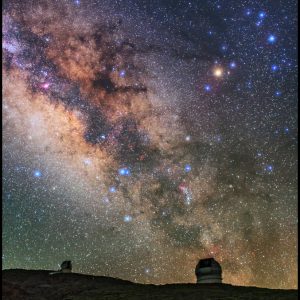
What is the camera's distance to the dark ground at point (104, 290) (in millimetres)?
18266

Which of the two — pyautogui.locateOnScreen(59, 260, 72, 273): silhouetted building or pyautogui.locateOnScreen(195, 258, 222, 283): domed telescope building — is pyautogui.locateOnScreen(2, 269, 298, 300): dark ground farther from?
pyautogui.locateOnScreen(195, 258, 222, 283): domed telescope building

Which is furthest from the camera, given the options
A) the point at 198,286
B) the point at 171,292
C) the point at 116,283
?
the point at 116,283

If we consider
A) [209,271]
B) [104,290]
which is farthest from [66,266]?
[209,271]

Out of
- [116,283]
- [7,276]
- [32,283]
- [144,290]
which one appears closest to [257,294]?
[144,290]

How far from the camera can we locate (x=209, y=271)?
24.2 meters

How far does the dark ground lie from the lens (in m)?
18.3

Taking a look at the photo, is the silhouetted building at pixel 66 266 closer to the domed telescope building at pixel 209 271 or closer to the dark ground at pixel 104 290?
Answer: the dark ground at pixel 104 290

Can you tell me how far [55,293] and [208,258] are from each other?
1033 cm

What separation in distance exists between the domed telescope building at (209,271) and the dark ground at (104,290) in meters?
2.64

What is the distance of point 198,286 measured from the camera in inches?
832

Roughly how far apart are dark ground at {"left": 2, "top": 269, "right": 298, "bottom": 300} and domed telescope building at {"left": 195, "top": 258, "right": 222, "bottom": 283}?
8.67 feet

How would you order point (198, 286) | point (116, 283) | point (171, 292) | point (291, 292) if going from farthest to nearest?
point (116, 283)
point (198, 286)
point (171, 292)
point (291, 292)

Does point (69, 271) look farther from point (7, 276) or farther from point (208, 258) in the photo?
point (208, 258)

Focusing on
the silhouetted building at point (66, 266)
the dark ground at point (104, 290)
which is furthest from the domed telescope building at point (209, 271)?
the silhouetted building at point (66, 266)
